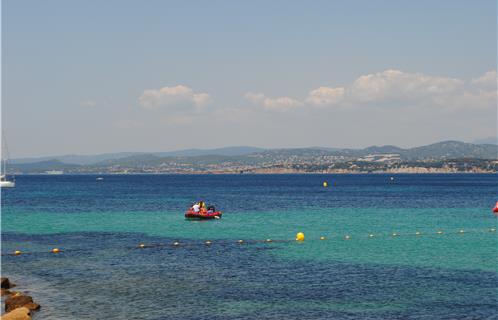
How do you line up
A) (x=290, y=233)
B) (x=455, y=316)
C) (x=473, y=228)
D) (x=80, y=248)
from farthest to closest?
(x=473, y=228) < (x=290, y=233) < (x=80, y=248) < (x=455, y=316)

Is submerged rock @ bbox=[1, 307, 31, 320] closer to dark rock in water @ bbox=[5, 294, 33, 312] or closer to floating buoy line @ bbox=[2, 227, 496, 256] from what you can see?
dark rock in water @ bbox=[5, 294, 33, 312]

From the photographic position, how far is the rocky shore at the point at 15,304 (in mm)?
28188

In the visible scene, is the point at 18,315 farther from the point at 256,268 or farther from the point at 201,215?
the point at 201,215

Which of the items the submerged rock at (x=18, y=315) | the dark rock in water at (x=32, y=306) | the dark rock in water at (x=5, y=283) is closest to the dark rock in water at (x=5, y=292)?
the dark rock in water at (x=5, y=283)

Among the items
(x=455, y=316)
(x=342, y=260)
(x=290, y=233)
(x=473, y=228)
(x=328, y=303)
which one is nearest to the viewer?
(x=455, y=316)

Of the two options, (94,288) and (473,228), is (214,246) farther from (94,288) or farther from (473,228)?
(473,228)

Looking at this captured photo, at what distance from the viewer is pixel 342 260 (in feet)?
149

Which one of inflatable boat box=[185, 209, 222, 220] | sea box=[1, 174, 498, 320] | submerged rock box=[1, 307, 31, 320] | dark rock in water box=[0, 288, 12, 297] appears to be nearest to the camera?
submerged rock box=[1, 307, 31, 320]

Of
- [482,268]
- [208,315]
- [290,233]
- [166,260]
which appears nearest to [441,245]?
[482,268]

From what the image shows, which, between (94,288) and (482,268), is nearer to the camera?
(94,288)

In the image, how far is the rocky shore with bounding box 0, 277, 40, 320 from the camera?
92.5ft

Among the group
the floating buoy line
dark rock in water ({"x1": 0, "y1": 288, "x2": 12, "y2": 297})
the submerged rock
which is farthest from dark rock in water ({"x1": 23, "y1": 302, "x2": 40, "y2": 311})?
the floating buoy line

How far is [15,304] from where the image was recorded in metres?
31.4

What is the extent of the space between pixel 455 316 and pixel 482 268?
1338cm
